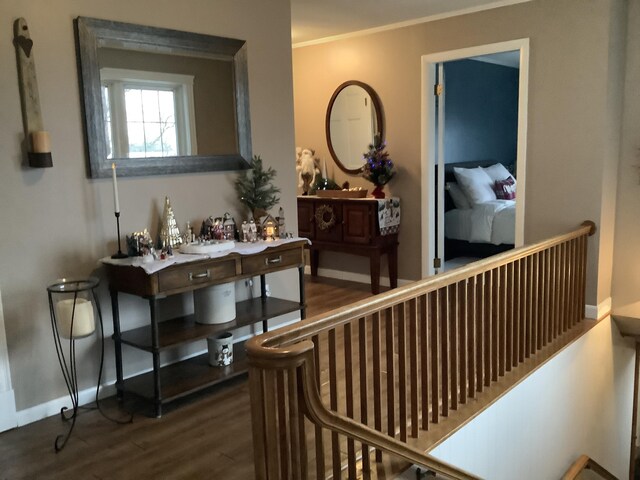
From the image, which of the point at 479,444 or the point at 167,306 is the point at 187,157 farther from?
the point at 479,444

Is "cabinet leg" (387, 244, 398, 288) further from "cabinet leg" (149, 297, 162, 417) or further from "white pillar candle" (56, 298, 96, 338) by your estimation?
"white pillar candle" (56, 298, 96, 338)

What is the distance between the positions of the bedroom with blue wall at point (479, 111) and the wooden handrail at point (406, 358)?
127 inches

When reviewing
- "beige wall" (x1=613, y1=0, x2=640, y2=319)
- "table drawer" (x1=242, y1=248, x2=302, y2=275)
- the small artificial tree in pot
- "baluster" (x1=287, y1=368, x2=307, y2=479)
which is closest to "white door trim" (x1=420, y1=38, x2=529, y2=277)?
"beige wall" (x1=613, y1=0, x2=640, y2=319)

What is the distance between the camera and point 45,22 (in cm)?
280

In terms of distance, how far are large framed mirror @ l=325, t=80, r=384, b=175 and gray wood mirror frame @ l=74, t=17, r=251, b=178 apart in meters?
2.04

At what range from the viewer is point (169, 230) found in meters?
3.24

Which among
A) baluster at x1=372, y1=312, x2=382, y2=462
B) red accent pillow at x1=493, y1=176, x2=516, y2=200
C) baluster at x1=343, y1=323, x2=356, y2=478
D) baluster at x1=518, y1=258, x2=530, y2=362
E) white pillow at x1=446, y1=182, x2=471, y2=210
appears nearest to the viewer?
baluster at x1=343, y1=323, x2=356, y2=478

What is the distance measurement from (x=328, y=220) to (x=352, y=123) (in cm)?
102

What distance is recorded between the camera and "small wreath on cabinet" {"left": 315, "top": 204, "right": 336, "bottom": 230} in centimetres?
550

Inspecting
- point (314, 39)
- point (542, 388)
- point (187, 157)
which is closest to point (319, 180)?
point (314, 39)

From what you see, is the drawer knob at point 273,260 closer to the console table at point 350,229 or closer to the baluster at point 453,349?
the baluster at point 453,349

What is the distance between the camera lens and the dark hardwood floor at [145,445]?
7.96 ft

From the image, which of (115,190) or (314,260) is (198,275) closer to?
(115,190)

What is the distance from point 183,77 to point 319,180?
8.45ft
